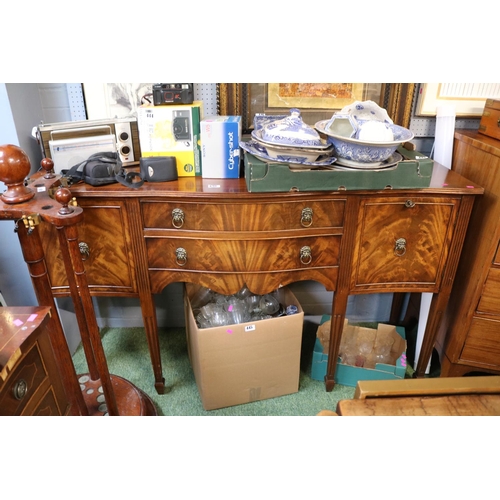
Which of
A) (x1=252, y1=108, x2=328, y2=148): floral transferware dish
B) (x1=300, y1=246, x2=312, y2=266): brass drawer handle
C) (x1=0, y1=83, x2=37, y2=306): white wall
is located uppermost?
(x1=252, y1=108, x2=328, y2=148): floral transferware dish

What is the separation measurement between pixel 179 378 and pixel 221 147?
1228 millimetres

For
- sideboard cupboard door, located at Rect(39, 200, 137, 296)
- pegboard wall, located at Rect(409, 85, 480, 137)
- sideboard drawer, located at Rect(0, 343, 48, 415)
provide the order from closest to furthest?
sideboard drawer, located at Rect(0, 343, 48, 415) → sideboard cupboard door, located at Rect(39, 200, 137, 296) → pegboard wall, located at Rect(409, 85, 480, 137)

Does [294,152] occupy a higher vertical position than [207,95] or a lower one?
lower

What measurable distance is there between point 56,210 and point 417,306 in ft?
6.39

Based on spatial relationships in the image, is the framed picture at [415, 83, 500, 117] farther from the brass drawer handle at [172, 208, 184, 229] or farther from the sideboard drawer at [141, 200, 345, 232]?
the brass drawer handle at [172, 208, 184, 229]

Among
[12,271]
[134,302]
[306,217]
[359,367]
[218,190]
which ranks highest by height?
[218,190]

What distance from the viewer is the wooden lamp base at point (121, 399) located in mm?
1800

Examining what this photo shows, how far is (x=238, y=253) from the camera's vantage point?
5.45 ft

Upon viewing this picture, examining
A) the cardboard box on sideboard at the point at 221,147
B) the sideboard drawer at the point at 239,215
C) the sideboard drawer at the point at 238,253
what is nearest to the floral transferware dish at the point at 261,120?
the cardboard box on sideboard at the point at 221,147

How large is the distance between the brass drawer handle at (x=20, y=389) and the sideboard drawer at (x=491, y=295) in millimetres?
1751

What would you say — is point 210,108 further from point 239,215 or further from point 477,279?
point 477,279

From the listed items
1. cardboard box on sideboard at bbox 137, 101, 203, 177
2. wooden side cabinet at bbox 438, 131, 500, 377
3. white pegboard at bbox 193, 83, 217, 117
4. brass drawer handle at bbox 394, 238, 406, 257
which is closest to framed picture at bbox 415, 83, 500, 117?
wooden side cabinet at bbox 438, 131, 500, 377

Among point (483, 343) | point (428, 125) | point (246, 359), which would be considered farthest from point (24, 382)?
point (428, 125)

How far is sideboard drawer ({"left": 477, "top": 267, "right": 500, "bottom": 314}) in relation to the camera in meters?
1.74
